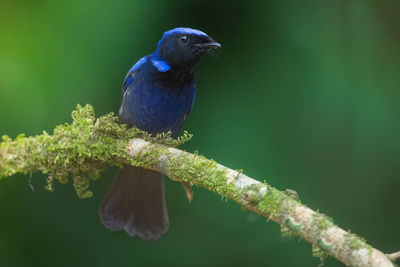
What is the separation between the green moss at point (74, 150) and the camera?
2.40 metres

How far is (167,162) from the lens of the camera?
237 cm

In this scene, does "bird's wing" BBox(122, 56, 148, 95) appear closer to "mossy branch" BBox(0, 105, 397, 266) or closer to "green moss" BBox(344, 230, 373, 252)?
"mossy branch" BBox(0, 105, 397, 266)

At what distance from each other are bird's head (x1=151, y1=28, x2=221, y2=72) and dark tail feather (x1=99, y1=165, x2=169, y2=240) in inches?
28.6

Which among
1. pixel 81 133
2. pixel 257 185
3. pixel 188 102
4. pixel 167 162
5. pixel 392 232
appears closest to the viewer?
pixel 257 185

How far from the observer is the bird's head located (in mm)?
3166

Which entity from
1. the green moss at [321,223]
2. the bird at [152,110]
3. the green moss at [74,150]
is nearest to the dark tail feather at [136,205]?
the bird at [152,110]

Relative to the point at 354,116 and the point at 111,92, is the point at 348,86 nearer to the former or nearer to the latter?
the point at 354,116

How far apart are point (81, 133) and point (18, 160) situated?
34 cm

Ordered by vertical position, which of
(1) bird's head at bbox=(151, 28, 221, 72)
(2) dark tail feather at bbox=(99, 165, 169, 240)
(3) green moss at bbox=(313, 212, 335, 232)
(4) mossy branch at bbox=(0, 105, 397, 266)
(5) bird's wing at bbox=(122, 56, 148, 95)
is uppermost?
(1) bird's head at bbox=(151, 28, 221, 72)

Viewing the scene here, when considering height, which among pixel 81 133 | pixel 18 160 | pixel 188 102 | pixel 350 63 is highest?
pixel 350 63

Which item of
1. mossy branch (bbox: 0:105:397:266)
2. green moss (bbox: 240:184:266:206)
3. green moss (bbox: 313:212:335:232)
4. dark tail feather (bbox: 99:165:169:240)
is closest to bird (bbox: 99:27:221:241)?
dark tail feather (bbox: 99:165:169:240)

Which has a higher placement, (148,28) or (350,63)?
(350,63)

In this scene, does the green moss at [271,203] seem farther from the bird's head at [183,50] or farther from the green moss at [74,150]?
the bird's head at [183,50]

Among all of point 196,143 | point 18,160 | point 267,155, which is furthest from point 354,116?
point 18,160
